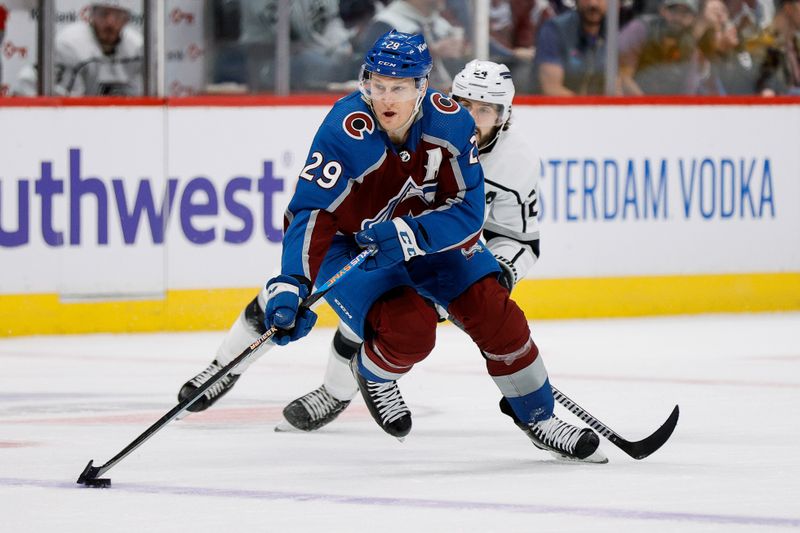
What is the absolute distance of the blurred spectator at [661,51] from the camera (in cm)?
869

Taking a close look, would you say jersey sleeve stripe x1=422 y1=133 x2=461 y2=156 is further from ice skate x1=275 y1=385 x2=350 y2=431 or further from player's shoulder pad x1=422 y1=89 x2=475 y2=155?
ice skate x1=275 y1=385 x2=350 y2=431

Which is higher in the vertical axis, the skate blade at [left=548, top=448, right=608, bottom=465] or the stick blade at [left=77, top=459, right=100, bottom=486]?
the stick blade at [left=77, top=459, right=100, bottom=486]

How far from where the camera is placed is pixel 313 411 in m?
4.92

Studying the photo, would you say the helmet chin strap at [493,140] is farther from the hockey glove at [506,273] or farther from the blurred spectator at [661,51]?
the blurred spectator at [661,51]

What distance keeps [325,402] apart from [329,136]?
973 millimetres

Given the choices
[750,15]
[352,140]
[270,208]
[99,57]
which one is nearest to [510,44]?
[750,15]

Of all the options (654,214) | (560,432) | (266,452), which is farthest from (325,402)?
(654,214)

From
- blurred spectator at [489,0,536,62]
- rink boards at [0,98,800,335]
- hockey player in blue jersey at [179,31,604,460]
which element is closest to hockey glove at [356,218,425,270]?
hockey player in blue jersey at [179,31,604,460]

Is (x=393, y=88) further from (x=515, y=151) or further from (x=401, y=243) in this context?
(x=515, y=151)

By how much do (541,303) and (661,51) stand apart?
1446 millimetres

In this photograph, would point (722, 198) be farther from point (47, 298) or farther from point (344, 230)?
point (344, 230)

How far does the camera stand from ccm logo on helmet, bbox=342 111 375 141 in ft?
13.8

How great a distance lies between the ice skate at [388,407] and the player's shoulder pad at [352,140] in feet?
1.81

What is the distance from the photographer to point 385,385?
4445mm
